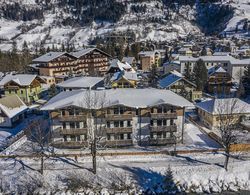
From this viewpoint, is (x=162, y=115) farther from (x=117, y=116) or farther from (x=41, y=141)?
(x=41, y=141)

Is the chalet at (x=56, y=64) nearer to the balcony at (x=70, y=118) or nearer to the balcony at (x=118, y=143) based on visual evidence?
the balcony at (x=70, y=118)

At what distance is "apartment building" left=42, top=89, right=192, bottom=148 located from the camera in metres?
30.5

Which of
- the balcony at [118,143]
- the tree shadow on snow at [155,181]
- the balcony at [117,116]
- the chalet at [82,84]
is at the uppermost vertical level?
the balcony at [117,116]

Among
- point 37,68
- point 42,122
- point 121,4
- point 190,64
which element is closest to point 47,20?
point 121,4

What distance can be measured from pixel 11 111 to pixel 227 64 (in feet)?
152

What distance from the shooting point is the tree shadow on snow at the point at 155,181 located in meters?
25.9

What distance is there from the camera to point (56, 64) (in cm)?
6888

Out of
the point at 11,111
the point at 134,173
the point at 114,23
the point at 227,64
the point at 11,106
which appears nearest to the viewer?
the point at 134,173

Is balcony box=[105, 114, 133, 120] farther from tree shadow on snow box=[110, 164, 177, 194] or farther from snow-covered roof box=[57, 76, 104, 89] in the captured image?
snow-covered roof box=[57, 76, 104, 89]

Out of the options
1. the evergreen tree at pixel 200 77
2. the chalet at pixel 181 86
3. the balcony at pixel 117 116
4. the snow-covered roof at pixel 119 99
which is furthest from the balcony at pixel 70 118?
the evergreen tree at pixel 200 77

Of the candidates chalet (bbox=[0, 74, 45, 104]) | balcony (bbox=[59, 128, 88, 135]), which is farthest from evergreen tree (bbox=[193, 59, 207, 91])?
chalet (bbox=[0, 74, 45, 104])

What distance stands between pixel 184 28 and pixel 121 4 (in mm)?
48315

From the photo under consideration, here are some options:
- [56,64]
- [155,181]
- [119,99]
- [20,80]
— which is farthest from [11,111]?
[56,64]

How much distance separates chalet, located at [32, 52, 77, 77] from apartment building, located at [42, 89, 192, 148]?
37952mm
